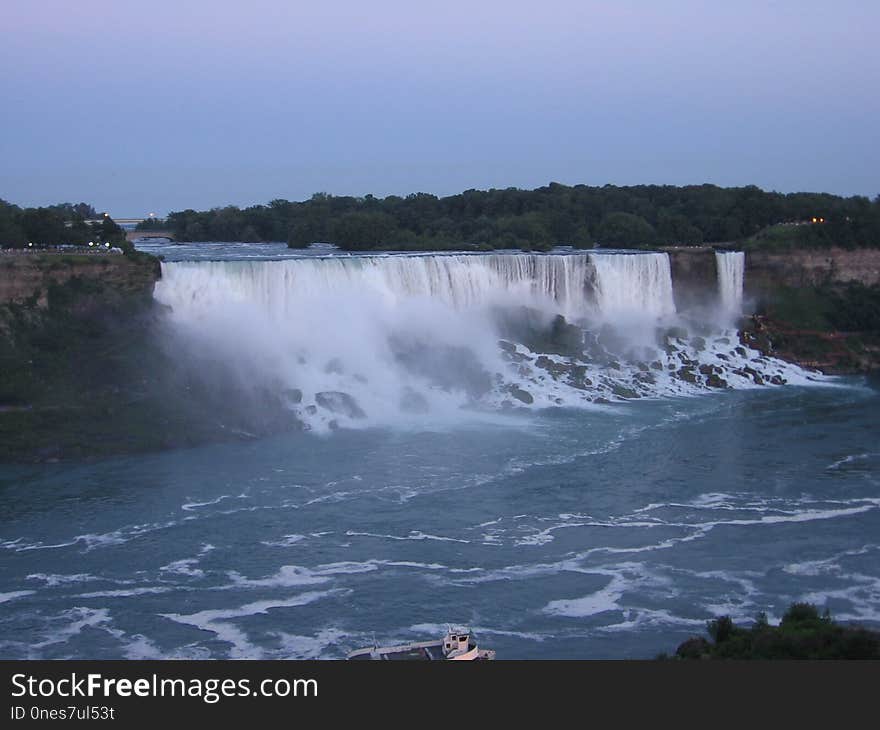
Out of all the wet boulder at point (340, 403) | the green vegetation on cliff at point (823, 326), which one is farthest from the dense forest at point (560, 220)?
the wet boulder at point (340, 403)

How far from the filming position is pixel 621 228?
49.8m

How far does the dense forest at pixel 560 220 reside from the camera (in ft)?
150

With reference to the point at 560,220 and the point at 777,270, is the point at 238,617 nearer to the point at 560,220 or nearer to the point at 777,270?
the point at 777,270

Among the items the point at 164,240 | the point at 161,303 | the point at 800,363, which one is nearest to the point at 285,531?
the point at 161,303

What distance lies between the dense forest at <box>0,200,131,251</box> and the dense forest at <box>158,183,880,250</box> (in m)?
11.9

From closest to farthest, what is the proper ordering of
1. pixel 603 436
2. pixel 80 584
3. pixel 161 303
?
pixel 80 584 → pixel 603 436 → pixel 161 303

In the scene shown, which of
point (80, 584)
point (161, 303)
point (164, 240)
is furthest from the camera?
point (164, 240)

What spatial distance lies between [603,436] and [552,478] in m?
4.29

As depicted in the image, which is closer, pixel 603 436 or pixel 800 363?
pixel 603 436

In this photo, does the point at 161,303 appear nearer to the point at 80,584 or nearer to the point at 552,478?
the point at 552,478

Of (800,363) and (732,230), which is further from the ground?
(732,230)

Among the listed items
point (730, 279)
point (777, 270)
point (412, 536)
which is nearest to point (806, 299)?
point (777, 270)

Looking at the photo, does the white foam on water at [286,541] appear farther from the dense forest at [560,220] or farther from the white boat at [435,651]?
the dense forest at [560,220]

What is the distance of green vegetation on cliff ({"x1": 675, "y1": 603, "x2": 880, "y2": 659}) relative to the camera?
11.4 meters
